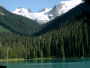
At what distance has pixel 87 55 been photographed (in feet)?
653

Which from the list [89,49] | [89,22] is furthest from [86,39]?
[89,22]

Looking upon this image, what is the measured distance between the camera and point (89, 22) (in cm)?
913

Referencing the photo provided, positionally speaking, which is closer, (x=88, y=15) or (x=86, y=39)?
(x=88, y=15)

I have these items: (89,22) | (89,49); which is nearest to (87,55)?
(89,49)

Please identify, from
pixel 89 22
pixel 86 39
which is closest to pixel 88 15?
pixel 89 22

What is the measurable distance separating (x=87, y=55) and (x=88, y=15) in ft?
632

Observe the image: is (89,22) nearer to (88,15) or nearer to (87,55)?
(88,15)

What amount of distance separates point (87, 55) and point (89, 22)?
19270 centimetres

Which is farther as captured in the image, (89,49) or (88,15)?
(89,49)

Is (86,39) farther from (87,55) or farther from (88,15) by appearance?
(88,15)

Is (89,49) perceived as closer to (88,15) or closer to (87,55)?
(87,55)

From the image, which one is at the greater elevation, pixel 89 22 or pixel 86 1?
pixel 86 1

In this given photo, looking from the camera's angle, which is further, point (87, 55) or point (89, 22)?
point (87, 55)

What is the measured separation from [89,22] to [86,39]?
611 ft
